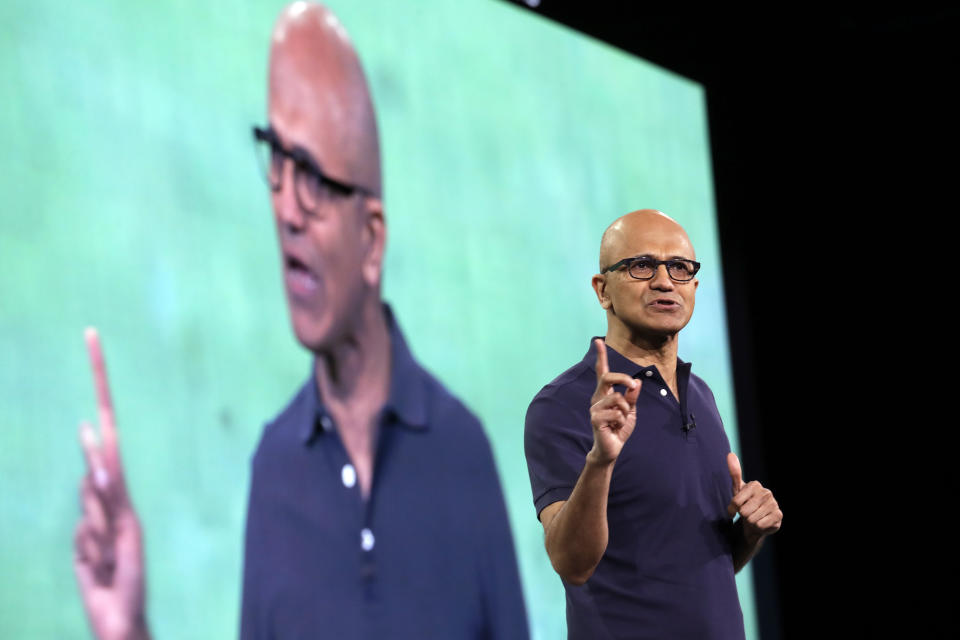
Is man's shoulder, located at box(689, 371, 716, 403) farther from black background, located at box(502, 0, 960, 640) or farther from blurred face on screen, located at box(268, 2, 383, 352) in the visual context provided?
black background, located at box(502, 0, 960, 640)

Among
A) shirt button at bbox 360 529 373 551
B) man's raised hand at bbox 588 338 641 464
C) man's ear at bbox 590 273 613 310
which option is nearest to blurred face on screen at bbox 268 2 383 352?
shirt button at bbox 360 529 373 551

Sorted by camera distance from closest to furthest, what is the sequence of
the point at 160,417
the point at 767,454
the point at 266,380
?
the point at 160,417, the point at 266,380, the point at 767,454

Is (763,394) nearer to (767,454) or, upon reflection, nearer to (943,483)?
(767,454)

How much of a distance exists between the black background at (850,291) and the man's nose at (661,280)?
2360 mm

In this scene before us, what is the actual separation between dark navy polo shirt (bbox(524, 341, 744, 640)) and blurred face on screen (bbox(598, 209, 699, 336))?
0.43 feet

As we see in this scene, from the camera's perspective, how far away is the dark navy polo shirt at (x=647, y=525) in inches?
64.9

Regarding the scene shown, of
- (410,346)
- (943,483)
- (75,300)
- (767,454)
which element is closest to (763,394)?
(767,454)

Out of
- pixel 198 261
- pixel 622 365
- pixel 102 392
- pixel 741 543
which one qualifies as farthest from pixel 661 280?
pixel 102 392

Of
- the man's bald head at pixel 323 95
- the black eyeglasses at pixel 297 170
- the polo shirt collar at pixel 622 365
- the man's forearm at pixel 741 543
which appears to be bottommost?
the man's forearm at pixel 741 543

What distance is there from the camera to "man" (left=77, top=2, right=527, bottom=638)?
1.91 meters

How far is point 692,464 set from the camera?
5.66ft

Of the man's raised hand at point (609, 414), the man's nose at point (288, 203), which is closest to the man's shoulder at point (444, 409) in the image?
the man's nose at point (288, 203)

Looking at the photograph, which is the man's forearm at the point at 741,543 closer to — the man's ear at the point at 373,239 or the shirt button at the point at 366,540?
the shirt button at the point at 366,540

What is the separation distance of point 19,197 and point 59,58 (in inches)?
9.7
